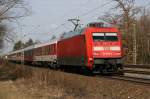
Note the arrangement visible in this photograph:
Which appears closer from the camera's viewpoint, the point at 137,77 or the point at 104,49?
the point at 137,77

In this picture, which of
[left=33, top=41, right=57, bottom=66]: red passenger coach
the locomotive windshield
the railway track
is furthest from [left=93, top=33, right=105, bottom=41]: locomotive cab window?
[left=33, top=41, right=57, bottom=66]: red passenger coach

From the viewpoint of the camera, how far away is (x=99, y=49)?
26578mm

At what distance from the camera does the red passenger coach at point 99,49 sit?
2625 cm

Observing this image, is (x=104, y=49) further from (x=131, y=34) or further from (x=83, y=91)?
(x=131, y=34)

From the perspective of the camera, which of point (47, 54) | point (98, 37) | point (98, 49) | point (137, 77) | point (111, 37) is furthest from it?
point (47, 54)

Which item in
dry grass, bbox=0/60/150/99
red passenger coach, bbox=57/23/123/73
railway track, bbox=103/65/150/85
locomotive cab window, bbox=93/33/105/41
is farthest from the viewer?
locomotive cab window, bbox=93/33/105/41

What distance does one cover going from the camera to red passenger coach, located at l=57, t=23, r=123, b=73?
26250mm

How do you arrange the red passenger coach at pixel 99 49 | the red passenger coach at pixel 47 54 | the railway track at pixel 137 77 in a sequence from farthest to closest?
the red passenger coach at pixel 47 54
the red passenger coach at pixel 99 49
the railway track at pixel 137 77

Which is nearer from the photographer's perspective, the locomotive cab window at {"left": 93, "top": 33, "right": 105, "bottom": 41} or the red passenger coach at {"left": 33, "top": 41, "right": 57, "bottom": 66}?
the locomotive cab window at {"left": 93, "top": 33, "right": 105, "bottom": 41}

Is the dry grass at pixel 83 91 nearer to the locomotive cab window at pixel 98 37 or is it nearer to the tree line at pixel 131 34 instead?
the locomotive cab window at pixel 98 37

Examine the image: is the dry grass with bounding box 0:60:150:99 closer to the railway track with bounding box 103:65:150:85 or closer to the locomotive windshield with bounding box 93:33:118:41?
the railway track with bounding box 103:65:150:85

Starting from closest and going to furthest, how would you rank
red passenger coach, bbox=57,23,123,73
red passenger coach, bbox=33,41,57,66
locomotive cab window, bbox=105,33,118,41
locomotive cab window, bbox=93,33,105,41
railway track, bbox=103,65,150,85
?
railway track, bbox=103,65,150,85 < red passenger coach, bbox=57,23,123,73 < locomotive cab window, bbox=93,33,105,41 < locomotive cab window, bbox=105,33,118,41 < red passenger coach, bbox=33,41,57,66

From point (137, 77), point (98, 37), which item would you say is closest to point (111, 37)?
point (98, 37)

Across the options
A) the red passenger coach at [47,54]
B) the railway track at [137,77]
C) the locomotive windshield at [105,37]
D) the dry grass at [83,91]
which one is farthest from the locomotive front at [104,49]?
the red passenger coach at [47,54]
